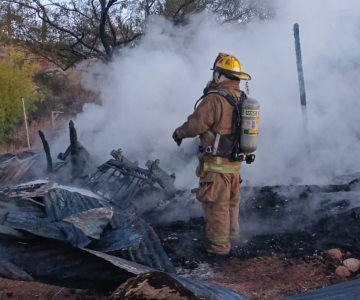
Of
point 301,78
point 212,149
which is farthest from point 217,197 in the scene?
point 301,78

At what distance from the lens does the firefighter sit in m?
5.05

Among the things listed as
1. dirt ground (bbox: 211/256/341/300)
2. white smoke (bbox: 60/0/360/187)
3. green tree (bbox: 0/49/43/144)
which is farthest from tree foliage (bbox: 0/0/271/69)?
dirt ground (bbox: 211/256/341/300)

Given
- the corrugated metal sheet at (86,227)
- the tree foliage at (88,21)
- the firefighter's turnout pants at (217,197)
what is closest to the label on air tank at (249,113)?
the firefighter's turnout pants at (217,197)

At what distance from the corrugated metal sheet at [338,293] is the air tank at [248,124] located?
1.66 m

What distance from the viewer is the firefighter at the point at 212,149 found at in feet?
16.6

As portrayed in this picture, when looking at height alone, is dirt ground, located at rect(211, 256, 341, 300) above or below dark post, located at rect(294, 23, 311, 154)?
below

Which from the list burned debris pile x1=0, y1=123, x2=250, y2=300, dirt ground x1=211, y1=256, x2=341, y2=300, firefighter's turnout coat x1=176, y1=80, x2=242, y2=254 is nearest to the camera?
burned debris pile x1=0, y1=123, x2=250, y2=300

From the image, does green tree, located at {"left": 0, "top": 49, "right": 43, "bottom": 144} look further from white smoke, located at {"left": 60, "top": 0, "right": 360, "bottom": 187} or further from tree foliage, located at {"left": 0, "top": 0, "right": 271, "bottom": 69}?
white smoke, located at {"left": 60, "top": 0, "right": 360, "bottom": 187}

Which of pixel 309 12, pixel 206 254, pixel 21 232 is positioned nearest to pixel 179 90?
pixel 309 12

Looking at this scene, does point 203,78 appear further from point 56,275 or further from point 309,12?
point 56,275

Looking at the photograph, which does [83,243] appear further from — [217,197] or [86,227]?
[217,197]

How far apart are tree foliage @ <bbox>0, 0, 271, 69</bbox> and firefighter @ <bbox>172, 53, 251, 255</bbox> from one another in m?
6.46

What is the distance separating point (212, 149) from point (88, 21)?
7.70 meters

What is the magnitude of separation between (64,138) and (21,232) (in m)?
5.28
